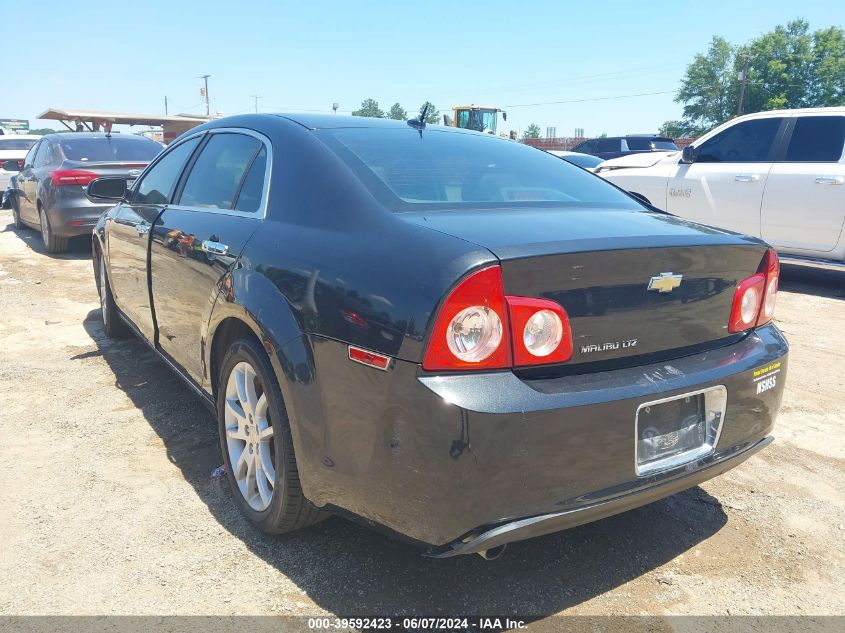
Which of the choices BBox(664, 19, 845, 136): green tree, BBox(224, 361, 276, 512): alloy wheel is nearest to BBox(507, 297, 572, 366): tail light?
BBox(224, 361, 276, 512): alloy wheel

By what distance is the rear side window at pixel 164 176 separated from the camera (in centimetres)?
372

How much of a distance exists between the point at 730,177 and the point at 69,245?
8923 mm

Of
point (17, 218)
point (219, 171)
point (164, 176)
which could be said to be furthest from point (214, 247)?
point (17, 218)

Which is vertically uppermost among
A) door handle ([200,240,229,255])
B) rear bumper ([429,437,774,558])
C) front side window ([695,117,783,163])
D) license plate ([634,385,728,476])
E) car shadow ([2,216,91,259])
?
front side window ([695,117,783,163])

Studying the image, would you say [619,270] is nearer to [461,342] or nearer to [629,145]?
[461,342]

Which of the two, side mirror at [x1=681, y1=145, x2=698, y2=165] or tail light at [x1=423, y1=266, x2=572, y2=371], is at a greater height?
side mirror at [x1=681, y1=145, x2=698, y2=165]

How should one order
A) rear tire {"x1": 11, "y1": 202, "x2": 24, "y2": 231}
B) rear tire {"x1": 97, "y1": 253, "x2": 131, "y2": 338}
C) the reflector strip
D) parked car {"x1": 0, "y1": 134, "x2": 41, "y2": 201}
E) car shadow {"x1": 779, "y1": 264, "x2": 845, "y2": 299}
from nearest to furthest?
the reflector strip → rear tire {"x1": 97, "y1": 253, "x2": 131, "y2": 338} → car shadow {"x1": 779, "y1": 264, "x2": 845, "y2": 299} → rear tire {"x1": 11, "y1": 202, "x2": 24, "y2": 231} → parked car {"x1": 0, "y1": 134, "x2": 41, "y2": 201}

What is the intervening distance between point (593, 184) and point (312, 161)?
1333 millimetres

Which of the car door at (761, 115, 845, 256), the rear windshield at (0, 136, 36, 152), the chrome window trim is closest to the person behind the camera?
the chrome window trim

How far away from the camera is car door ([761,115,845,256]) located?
21.6 feet

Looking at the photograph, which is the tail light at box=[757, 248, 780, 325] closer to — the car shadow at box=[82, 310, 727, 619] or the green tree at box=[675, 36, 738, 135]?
the car shadow at box=[82, 310, 727, 619]

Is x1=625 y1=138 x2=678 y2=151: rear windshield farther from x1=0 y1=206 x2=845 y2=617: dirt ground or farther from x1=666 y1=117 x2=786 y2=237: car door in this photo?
x1=0 y1=206 x2=845 y2=617: dirt ground

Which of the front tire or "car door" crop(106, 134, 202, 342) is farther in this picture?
"car door" crop(106, 134, 202, 342)

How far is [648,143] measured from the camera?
1936cm
